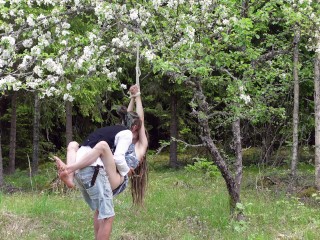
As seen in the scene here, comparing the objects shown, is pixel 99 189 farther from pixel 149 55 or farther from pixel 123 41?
pixel 123 41

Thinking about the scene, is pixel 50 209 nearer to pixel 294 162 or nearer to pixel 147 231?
pixel 147 231

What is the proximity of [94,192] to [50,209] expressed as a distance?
2.46 meters

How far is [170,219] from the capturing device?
24.5ft

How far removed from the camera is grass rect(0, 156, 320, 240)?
21.9ft

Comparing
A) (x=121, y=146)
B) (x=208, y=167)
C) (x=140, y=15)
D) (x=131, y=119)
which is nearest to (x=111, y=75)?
(x=140, y=15)

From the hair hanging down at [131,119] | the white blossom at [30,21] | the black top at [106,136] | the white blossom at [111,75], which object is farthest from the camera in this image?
the white blossom at [111,75]

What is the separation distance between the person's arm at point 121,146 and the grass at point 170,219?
144 cm

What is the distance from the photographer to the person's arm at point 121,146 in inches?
219

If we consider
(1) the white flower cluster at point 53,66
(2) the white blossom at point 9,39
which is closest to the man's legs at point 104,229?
(1) the white flower cluster at point 53,66

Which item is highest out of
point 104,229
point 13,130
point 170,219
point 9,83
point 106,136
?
point 9,83

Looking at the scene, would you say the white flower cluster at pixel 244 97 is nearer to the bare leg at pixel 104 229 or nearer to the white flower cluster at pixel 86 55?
the white flower cluster at pixel 86 55

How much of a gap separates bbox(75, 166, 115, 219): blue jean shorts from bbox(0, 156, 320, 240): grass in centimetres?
109

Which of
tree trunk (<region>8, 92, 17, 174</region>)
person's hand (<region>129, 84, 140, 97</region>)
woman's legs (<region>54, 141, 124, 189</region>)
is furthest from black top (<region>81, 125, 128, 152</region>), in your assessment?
tree trunk (<region>8, 92, 17, 174</region>)

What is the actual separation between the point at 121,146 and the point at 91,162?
383mm
